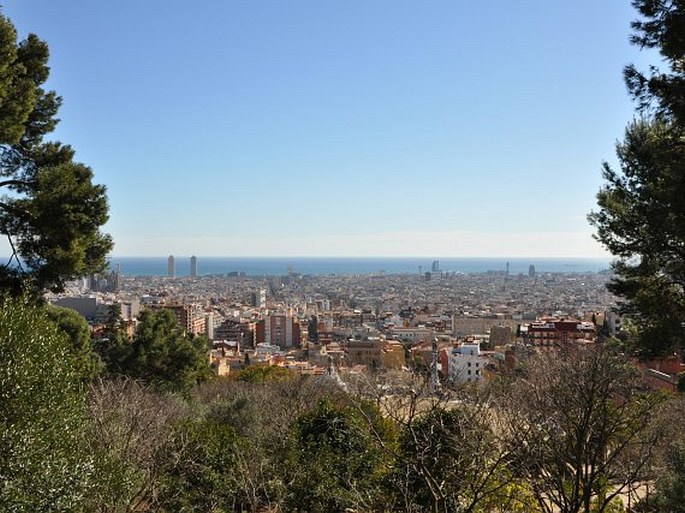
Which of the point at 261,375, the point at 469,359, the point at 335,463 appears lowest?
the point at 469,359

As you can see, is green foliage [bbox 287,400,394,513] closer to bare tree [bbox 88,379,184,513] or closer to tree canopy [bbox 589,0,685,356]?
bare tree [bbox 88,379,184,513]

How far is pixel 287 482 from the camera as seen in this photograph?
700 centimetres

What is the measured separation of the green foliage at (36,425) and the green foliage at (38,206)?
2.39 meters

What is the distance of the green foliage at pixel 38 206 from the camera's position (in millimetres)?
6781

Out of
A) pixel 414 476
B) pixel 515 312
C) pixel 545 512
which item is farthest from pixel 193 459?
pixel 515 312

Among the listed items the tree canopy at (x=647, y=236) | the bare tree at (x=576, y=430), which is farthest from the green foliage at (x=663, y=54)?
the bare tree at (x=576, y=430)

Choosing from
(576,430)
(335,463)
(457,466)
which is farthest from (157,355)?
(576,430)

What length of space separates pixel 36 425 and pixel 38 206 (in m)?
3.59

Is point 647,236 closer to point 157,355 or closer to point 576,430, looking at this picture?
point 576,430

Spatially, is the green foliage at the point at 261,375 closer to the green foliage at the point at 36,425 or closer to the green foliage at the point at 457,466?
the green foliage at the point at 457,466

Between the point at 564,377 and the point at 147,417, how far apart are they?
5501mm

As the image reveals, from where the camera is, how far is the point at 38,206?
698 cm

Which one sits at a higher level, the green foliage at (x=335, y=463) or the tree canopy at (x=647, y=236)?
the tree canopy at (x=647, y=236)

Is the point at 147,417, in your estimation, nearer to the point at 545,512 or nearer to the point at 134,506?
the point at 134,506
